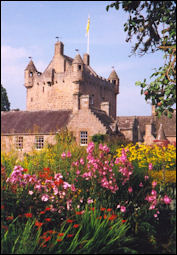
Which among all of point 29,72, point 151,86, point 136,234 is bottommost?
point 136,234

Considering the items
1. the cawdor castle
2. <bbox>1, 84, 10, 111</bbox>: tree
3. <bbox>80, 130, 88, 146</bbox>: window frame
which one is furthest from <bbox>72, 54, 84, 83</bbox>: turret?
<bbox>1, 84, 10, 111</bbox>: tree

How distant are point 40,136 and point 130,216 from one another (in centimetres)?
2477

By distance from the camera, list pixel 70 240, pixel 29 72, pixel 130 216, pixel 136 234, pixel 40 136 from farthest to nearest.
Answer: pixel 29 72 → pixel 40 136 → pixel 130 216 → pixel 136 234 → pixel 70 240

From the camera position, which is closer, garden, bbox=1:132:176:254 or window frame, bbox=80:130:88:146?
garden, bbox=1:132:176:254

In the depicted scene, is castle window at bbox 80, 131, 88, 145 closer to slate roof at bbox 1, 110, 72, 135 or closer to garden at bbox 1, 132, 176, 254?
slate roof at bbox 1, 110, 72, 135

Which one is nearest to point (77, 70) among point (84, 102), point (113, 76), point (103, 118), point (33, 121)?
point (113, 76)

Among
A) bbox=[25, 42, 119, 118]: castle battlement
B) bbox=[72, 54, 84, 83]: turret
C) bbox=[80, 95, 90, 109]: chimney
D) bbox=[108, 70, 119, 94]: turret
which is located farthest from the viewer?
bbox=[108, 70, 119, 94]: turret

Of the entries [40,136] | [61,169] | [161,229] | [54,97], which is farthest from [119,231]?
[54,97]

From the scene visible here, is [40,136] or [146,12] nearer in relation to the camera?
[146,12]

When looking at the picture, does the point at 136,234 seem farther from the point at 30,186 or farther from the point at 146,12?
the point at 146,12

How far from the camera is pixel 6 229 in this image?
523cm

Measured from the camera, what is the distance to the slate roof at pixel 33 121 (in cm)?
3041

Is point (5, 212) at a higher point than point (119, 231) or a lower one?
higher

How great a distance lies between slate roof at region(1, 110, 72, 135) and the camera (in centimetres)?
3041
